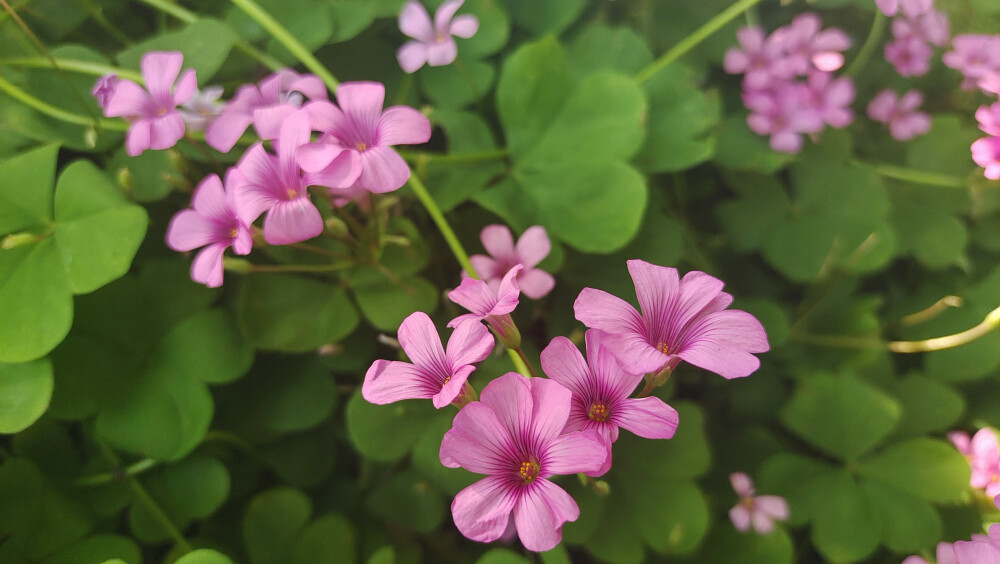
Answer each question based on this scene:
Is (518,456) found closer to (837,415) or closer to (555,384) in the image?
(555,384)

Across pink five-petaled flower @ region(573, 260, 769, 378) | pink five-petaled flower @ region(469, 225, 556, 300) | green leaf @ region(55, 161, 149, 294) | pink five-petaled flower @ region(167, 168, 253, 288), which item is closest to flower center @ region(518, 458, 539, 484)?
pink five-petaled flower @ region(573, 260, 769, 378)

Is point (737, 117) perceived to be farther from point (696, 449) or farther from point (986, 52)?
point (696, 449)

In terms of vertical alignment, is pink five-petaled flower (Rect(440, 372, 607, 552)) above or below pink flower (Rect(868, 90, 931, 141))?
above

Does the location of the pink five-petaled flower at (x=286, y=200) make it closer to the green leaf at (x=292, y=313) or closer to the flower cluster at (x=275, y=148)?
the flower cluster at (x=275, y=148)

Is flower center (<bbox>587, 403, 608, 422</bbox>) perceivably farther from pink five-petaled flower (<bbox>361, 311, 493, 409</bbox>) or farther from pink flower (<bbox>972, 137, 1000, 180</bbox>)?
pink flower (<bbox>972, 137, 1000, 180</bbox>)

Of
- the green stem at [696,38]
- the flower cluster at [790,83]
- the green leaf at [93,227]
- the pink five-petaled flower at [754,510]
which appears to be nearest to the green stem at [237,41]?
the green leaf at [93,227]
